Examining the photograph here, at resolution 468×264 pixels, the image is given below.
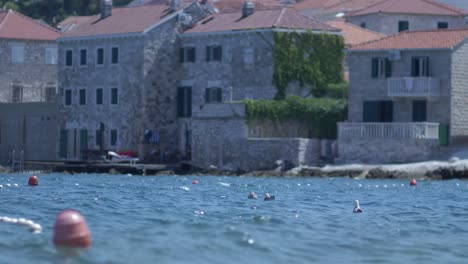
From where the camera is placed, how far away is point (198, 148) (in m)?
76.1

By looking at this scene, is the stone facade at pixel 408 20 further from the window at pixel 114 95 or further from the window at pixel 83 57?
the window at pixel 83 57

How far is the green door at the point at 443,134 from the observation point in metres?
68.9

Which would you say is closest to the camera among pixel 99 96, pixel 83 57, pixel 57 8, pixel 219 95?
pixel 219 95

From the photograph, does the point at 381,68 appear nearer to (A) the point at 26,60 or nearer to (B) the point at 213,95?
(B) the point at 213,95

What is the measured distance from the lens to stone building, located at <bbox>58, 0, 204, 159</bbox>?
8088cm

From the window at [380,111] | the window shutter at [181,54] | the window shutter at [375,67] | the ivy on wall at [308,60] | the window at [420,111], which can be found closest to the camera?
the window at [420,111]

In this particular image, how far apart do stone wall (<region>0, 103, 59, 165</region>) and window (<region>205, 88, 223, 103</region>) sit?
38.1 ft

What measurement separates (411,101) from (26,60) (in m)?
32.2

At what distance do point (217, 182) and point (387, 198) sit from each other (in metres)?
14.1

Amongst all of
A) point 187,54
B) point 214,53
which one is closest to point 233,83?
point 214,53

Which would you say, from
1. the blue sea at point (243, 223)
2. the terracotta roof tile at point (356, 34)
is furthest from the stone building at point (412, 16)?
Answer: the blue sea at point (243, 223)

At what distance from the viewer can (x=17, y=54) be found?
306 ft

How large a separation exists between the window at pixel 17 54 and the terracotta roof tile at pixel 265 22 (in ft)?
56.3

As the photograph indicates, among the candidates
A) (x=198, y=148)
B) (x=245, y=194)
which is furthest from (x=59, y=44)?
(x=245, y=194)
